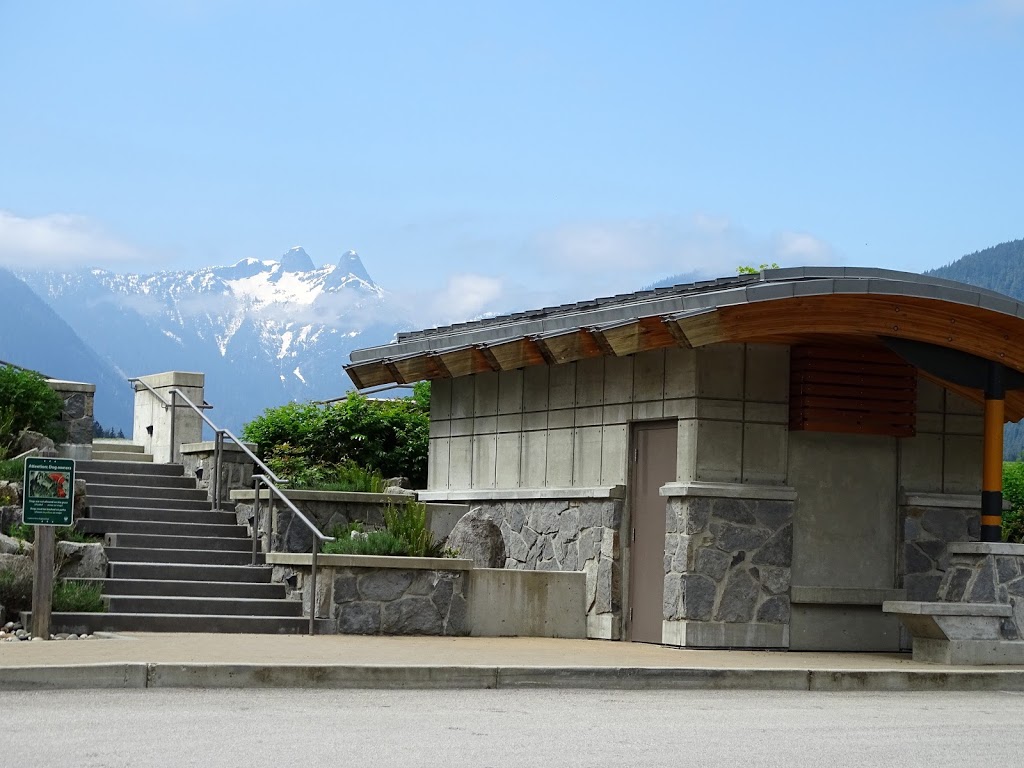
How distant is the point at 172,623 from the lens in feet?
52.2

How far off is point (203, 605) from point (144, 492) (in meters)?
4.03

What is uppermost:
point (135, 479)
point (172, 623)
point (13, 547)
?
point (135, 479)

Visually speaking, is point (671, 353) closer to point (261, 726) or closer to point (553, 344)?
point (553, 344)

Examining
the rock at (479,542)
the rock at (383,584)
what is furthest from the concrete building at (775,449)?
the rock at (383,584)

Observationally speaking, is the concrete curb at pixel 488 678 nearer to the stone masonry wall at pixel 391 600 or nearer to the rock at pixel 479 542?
the stone masonry wall at pixel 391 600

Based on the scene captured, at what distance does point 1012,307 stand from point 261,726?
9.12 metres

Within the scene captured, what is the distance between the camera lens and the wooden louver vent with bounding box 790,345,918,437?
16.5 metres

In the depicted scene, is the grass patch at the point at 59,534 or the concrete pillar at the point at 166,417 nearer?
the grass patch at the point at 59,534

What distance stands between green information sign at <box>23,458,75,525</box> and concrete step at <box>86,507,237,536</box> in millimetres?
4796

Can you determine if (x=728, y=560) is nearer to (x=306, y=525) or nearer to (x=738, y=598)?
(x=738, y=598)

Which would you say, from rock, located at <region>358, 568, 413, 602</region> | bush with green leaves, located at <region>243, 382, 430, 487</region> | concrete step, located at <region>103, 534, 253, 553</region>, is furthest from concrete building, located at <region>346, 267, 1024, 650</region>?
bush with green leaves, located at <region>243, 382, 430, 487</region>

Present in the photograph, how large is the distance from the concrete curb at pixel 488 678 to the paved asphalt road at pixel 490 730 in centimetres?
21

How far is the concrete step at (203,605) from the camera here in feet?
53.1

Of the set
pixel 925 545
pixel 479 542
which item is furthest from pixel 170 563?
pixel 925 545
